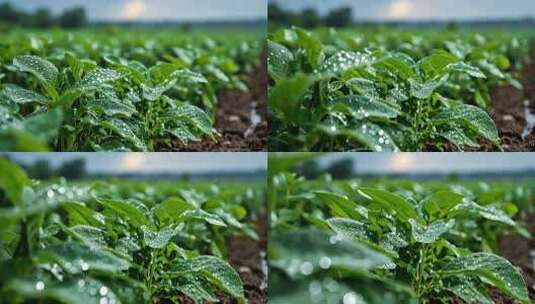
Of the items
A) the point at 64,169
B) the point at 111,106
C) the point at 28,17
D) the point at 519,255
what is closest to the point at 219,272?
the point at 111,106

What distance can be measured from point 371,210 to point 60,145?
861 millimetres

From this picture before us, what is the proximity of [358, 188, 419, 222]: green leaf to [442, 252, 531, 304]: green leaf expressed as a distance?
146 mm

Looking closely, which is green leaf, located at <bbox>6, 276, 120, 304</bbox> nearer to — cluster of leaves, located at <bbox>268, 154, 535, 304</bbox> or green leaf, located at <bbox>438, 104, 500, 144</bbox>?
cluster of leaves, located at <bbox>268, 154, 535, 304</bbox>

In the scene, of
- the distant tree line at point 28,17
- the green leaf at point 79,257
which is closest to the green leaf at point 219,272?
the green leaf at point 79,257

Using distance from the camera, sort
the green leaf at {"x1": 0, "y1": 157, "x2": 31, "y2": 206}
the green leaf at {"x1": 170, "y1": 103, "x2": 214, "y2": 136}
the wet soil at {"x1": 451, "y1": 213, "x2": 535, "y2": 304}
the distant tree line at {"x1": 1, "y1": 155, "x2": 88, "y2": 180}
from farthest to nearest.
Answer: the distant tree line at {"x1": 1, "y1": 155, "x2": 88, "y2": 180} → the green leaf at {"x1": 170, "y1": 103, "x2": 214, "y2": 136} → the wet soil at {"x1": 451, "y1": 213, "x2": 535, "y2": 304} → the green leaf at {"x1": 0, "y1": 157, "x2": 31, "y2": 206}

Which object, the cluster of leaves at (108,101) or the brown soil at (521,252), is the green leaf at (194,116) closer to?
the cluster of leaves at (108,101)

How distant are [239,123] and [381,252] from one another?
1.46 m

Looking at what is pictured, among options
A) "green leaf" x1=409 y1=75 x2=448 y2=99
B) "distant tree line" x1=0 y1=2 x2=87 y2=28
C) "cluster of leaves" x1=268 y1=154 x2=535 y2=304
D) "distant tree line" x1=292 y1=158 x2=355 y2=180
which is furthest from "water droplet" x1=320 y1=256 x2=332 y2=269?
"distant tree line" x1=0 y1=2 x2=87 y2=28

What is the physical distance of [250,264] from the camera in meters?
2.50

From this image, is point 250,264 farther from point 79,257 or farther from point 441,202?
point 79,257

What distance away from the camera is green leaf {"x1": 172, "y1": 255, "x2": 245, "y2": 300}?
1653 mm

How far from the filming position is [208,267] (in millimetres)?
1666

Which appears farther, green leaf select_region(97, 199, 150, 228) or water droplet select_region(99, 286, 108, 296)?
green leaf select_region(97, 199, 150, 228)

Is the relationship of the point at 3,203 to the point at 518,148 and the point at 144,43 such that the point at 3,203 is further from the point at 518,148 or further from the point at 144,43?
the point at 144,43
